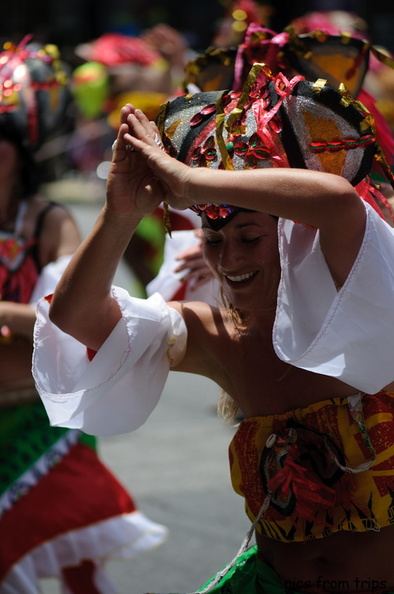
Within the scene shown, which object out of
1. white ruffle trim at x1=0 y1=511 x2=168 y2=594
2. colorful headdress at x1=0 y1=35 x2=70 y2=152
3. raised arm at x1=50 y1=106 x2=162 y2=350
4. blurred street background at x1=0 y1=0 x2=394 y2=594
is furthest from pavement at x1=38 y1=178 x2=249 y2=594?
raised arm at x1=50 y1=106 x2=162 y2=350

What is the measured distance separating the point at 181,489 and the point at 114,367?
3.22m

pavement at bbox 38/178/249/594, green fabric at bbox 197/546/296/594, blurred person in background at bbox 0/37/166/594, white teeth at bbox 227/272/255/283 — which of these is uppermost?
white teeth at bbox 227/272/255/283

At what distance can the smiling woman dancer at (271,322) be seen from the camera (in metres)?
1.84

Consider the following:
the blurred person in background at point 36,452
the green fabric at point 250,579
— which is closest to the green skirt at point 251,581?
the green fabric at point 250,579

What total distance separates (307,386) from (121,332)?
15.8 inches

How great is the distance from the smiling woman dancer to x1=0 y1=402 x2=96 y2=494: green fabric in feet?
4.40

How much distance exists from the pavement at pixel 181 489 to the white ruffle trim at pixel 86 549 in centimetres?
52

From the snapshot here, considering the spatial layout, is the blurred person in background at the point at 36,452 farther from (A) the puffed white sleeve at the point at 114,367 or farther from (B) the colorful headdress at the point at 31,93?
(A) the puffed white sleeve at the point at 114,367

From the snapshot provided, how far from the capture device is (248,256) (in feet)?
6.89

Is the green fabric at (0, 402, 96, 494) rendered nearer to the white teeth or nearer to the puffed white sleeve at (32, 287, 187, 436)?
the puffed white sleeve at (32, 287, 187, 436)

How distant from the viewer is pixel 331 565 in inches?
85.7

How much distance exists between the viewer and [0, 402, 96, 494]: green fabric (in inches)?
140

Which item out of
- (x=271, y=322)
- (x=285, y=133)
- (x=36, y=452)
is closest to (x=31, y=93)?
(x=36, y=452)

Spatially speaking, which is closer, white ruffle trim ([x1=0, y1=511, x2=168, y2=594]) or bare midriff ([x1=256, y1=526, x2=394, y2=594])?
bare midriff ([x1=256, y1=526, x2=394, y2=594])
